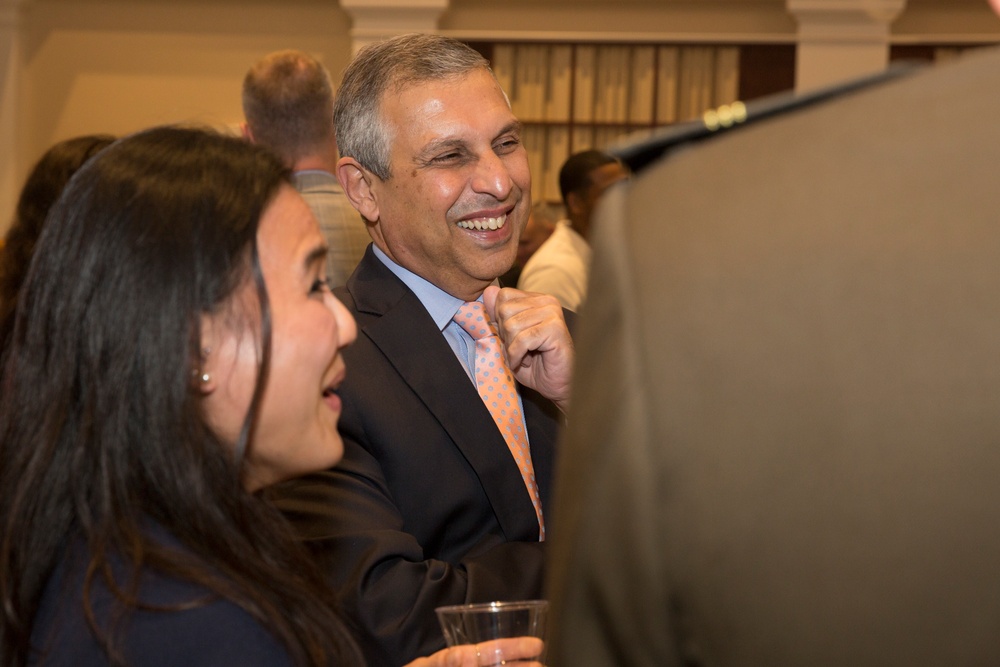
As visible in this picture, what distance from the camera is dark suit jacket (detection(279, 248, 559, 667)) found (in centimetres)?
164

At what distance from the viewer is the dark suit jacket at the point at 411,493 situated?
1.64 meters

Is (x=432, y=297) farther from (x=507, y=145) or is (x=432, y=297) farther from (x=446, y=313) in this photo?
(x=507, y=145)

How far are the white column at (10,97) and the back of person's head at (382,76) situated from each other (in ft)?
26.0

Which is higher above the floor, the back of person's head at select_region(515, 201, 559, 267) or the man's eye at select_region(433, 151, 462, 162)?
the back of person's head at select_region(515, 201, 559, 267)

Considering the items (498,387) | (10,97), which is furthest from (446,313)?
(10,97)

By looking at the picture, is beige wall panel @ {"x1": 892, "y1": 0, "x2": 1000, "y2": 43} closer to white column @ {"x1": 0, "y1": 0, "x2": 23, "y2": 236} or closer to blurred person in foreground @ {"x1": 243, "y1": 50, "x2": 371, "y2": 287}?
blurred person in foreground @ {"x1": 243, "y1": 50, "x2": 371, "y2": 287}

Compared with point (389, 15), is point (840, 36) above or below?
below

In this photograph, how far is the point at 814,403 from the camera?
1.84 ft

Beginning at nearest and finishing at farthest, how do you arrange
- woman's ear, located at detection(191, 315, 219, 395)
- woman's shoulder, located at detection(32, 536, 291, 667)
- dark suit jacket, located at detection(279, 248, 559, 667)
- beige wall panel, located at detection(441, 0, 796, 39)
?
1. woman's shoulder, located at detection(32, 536, 291, 667)
2. woman's ear, located at detection(191, 315, 219, 395)
3. dark suit jacket, located at detection(279, 248, 559, 667)
4. beige wall panel, located at detection(441, 0, 796, 39)

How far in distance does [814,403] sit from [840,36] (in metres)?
8.44

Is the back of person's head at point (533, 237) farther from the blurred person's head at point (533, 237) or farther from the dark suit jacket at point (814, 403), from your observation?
the dark suit jacket at point (814, 403)

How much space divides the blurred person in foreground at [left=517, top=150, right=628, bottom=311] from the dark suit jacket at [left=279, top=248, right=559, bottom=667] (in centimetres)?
196

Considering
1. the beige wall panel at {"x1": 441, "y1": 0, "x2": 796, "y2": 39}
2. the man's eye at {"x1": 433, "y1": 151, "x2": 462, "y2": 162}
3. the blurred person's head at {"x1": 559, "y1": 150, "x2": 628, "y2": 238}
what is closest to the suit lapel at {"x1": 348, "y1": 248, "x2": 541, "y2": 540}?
the man's eye at {"x1": 433, "y1": 151, "x2": 462, "y2": 162}

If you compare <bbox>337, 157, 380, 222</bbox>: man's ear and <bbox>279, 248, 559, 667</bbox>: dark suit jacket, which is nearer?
<bbox>279, 248, 559, 667</bbox>: dark suit jacket
